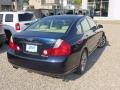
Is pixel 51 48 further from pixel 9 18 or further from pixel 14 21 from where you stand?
pixel 9 18

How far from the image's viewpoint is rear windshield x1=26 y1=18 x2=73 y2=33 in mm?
5668

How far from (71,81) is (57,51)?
3.34 feet

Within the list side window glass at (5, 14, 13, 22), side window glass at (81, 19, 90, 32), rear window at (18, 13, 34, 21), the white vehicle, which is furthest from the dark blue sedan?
side window glass at (5, 14, 13, 22)

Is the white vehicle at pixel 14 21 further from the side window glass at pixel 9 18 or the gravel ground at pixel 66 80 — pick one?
the gravel ground at pixel 66 80

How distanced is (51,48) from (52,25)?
1240 mm

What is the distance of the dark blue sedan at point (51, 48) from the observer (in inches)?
192

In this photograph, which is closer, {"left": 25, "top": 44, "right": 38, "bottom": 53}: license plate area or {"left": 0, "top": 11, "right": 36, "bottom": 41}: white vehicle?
{"left": 25, "top": 44, "right": 38, "bottom": 53}: license plate area

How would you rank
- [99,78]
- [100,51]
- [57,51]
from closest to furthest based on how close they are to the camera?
[57,51], [99,78], [100,51]

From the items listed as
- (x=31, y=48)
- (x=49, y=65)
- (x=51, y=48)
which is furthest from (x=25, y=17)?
(x=49, y=65)

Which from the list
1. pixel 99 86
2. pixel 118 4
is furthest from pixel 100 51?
pixel 118 4

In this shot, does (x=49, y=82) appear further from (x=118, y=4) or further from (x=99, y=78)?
(x=118, y=4)

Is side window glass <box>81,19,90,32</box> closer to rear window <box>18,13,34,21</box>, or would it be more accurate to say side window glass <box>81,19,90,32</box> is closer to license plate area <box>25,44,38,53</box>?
license plate area <box>25,44,38,53</box>

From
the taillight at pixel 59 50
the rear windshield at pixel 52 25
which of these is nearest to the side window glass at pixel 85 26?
the rear windshield at pixel 52 25

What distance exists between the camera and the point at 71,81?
546 centimetres
